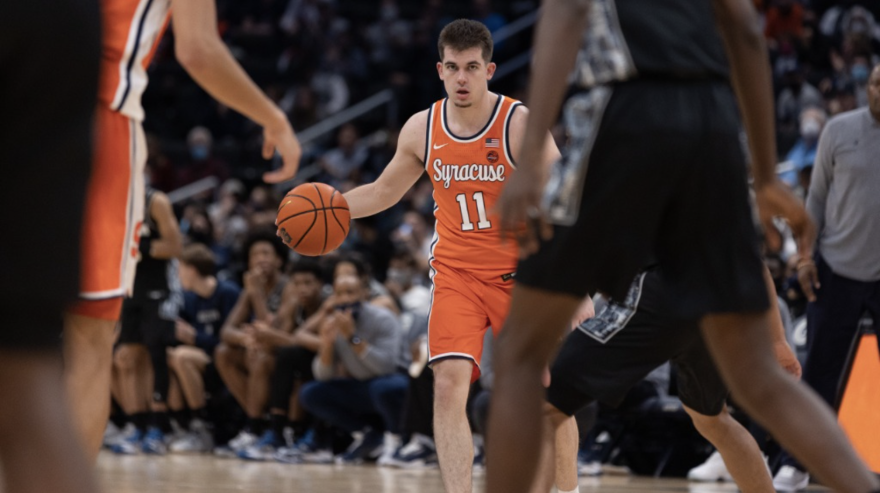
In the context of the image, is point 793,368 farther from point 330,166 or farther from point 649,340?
point 330,166

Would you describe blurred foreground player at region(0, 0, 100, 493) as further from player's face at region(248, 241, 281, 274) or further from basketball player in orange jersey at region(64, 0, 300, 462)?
player's face at region(248, 241, 281, 274)

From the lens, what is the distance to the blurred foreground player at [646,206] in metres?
3.39

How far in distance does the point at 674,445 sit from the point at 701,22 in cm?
737

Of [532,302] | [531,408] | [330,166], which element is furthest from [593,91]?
[330,166]

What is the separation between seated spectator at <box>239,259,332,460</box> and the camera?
11688 millimetres

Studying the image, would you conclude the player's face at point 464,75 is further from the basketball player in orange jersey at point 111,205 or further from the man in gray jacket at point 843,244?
the basketball player in orange jersey at point 111,205

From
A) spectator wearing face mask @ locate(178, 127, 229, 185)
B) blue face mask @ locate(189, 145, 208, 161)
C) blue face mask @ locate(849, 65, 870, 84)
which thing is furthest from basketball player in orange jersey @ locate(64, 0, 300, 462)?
blue face mask @ locate(189, 145, 208, 161)

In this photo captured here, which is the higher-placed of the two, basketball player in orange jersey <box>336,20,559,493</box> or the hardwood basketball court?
basketball player in orange jersey <box>336,20,559,493</box>

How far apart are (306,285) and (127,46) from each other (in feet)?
25.7

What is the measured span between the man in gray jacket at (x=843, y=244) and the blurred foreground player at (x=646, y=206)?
3.79 m

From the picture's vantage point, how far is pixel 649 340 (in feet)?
17.4

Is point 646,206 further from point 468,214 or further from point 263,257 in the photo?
point 263,257

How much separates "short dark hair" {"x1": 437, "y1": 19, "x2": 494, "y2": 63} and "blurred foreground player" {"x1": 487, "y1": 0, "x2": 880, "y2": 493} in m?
2.95

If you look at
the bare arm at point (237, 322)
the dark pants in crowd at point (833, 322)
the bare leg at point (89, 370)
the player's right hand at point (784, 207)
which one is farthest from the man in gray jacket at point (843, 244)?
the bare arm at point (237, 322)
